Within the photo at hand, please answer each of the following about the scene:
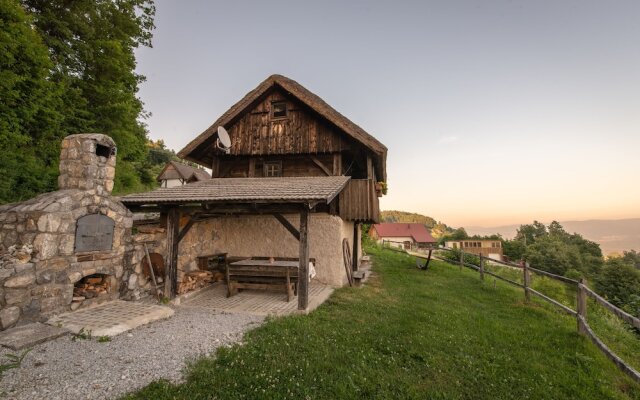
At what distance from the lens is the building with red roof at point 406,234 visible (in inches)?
1978

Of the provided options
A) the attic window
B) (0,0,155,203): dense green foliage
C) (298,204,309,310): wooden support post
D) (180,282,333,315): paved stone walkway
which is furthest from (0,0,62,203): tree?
(298,204,309,310): wooden support post

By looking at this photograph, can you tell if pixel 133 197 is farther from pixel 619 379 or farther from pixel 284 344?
pixel 619 379

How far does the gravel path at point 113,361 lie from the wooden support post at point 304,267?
4.79 feet

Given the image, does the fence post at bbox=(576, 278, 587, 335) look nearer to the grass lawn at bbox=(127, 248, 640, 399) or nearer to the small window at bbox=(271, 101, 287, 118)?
the grass lawn at bbox=(127, 248, 640, 399)

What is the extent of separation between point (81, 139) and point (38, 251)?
267 cm

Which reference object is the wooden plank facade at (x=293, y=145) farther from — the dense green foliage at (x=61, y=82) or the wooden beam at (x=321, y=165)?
the dense green foliage at (x=61, y=82)

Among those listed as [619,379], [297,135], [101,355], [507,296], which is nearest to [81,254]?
[101,355]

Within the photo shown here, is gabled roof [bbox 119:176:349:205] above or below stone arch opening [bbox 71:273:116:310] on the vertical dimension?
above

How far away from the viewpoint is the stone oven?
533 centimetres

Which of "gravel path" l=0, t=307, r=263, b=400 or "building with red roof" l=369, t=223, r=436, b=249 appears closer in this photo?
"gravel path" l=0, t=307, r=263, b=400

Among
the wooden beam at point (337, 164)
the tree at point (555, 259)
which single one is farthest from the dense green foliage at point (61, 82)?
the tree at point (555, 259)

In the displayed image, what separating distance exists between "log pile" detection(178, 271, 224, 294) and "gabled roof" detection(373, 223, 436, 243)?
42962 mm

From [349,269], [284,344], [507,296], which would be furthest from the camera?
[349,269]

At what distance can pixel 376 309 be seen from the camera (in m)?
7.15
